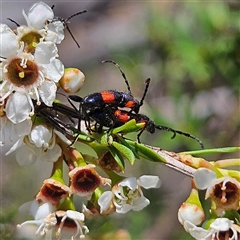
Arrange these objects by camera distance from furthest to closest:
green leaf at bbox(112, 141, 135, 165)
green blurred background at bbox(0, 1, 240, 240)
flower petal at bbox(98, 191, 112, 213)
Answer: green blurred background at bbox(0, 1, 240, 240) → flower petal at bbox(98, 191, 112, 213) → green leaf at bbox(112, 141, 135, 165)

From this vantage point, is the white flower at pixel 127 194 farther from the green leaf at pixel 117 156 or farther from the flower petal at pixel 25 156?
the flower petal at pixel 25 156

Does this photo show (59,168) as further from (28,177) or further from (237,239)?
(28,177)

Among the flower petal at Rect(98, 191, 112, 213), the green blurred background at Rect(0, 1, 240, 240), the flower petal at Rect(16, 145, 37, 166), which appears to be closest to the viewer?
the flower petal at Rect(98, 191, 112, 213)

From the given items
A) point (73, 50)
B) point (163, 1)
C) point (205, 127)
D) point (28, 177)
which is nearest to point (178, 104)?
point (205, 127)

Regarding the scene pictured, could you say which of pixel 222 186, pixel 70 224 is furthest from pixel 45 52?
pixel 222 186

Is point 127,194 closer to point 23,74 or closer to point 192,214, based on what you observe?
point 192,214

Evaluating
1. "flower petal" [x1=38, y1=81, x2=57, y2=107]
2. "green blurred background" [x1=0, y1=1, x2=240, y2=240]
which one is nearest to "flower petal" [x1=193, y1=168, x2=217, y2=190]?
"flower petal" [x1=38, y1=81, x2=57, y2=107]

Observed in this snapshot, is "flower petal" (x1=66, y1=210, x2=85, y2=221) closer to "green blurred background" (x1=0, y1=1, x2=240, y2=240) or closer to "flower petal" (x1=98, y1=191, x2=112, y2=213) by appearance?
"flower petal" (x1=98, y1=191, x2=112, y2=213)
